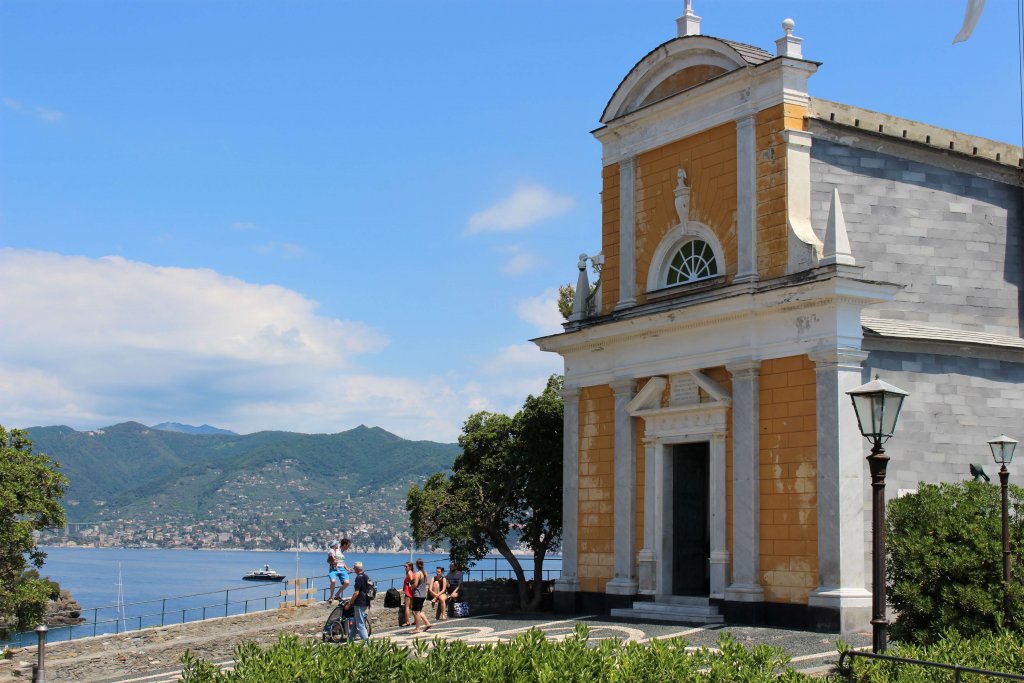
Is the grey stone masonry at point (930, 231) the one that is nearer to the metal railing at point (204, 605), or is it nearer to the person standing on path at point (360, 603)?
the person standing on path at point (360, 603)

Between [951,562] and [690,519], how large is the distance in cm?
818

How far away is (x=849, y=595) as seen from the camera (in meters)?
19.0

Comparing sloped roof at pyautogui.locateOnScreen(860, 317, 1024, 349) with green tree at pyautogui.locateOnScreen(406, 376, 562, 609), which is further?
green tree at pyautogui.locateOnScreen(406, 376, 562, 609)

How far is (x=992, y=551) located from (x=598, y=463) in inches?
406

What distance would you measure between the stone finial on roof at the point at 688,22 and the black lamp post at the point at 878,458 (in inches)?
566

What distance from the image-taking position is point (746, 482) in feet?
68.8

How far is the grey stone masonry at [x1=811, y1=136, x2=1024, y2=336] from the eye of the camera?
21.4 meters

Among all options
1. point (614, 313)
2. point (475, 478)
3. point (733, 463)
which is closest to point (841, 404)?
point (733, 463)

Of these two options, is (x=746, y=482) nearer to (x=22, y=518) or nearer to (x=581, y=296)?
(x=581, y=296)

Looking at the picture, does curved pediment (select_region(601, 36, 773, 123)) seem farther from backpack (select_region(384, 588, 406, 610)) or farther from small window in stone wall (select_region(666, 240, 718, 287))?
backpack (select_region(384, 588, 406, 610))

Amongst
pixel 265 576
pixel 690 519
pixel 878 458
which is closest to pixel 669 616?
pixel 690 519

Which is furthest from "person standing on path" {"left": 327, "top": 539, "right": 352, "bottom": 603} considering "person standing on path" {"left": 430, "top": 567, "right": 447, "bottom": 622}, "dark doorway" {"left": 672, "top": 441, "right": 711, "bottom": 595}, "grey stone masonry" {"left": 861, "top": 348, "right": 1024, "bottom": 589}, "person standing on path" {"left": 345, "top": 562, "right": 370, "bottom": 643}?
"grey stone masonry" {"left": 861, "top": 348, "right": 1024, "bottom": 589}

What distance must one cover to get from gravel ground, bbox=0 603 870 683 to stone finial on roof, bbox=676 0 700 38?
1185 centimetres

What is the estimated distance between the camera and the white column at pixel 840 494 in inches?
752
